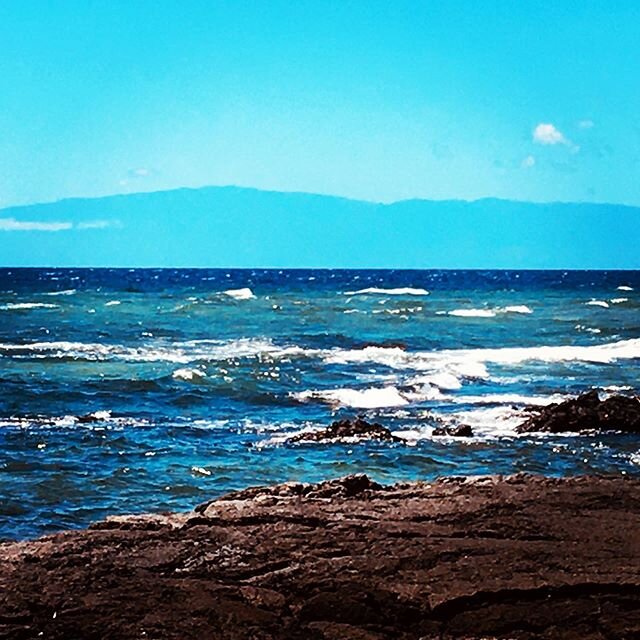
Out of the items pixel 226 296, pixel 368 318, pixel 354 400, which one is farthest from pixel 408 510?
pixel 226 296

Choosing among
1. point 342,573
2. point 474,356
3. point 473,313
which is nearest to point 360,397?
point 474,356

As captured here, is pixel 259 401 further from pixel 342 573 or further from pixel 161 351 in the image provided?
pixel 342 573

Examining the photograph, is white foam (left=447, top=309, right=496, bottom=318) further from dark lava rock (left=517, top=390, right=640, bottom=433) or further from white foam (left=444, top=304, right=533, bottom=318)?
dark lava rock (left=517, top=390, right=640, bottom=433)

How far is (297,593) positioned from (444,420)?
10760 millimetres

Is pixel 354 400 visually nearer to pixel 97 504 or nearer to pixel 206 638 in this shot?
pixel 97 504

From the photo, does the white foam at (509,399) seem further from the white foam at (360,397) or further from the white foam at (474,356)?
the white foam at (474,356)

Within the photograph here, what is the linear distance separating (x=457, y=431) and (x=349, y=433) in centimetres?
145

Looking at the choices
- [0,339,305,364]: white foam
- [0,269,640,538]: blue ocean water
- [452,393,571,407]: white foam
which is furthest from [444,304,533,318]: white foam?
Result: [452,393,571,407]: white foam

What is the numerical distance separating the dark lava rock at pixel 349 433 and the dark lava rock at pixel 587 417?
6.59 ft

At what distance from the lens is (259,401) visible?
58.6ft

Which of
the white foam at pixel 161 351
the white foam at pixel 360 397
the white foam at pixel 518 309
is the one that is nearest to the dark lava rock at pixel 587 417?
the white foam at pixel 360 397

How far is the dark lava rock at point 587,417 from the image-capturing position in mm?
14141

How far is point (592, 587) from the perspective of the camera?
488 centimetres

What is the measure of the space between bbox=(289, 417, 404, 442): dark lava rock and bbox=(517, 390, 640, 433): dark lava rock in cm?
201
